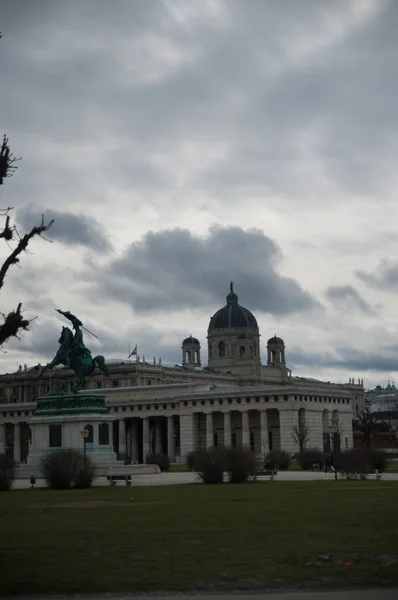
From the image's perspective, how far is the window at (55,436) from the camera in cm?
7988

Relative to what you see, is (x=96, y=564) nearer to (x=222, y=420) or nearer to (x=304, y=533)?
(x=304, y=533)

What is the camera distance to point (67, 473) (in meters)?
51.7

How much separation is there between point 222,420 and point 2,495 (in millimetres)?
86813

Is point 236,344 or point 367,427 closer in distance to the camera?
point 367,427

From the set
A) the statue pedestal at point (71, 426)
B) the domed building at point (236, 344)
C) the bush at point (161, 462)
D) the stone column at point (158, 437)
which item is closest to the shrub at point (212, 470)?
the statue pedestal at point (71, 426)

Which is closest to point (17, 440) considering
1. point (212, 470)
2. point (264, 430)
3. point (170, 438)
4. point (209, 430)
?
point (170, 438)

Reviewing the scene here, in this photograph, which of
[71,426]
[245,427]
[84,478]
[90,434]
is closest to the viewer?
[84,478]

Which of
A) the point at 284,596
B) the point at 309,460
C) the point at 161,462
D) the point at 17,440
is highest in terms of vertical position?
the point at 17,440

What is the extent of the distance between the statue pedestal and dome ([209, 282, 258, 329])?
3974 inches

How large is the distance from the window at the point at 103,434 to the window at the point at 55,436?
323 centimetres

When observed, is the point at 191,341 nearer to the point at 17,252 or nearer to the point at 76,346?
the point at 76,346

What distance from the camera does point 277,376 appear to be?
607 ft

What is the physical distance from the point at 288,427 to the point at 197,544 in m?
104

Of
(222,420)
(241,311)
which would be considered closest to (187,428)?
(222,420)
